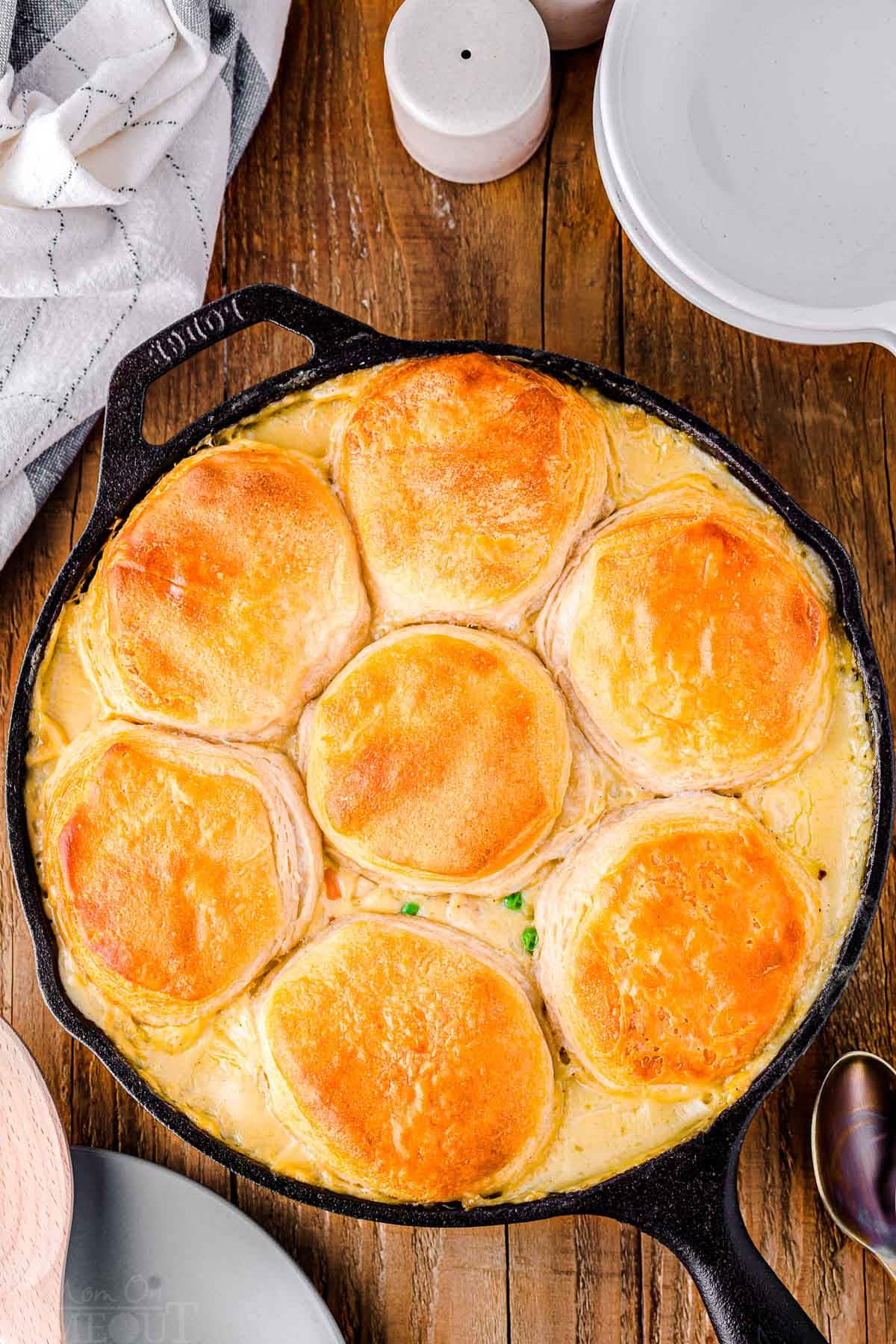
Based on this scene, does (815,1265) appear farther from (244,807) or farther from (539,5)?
(539,5)

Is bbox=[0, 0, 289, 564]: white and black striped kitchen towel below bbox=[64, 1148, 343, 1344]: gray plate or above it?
above

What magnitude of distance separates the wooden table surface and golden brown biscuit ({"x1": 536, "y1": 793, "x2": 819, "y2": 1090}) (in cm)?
61

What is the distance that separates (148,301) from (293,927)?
4.04 feet

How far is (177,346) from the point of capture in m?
1.96

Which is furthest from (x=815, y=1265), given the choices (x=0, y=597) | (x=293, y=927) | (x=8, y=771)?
(x=0, y=597)

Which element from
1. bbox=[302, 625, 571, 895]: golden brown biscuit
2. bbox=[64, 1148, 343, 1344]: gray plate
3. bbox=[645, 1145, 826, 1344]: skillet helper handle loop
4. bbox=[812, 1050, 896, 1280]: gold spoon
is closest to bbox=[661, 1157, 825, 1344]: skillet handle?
bbox=[645, 1145, 826, 1344]: skillet helper handle loop

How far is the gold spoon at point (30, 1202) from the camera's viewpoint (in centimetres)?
203

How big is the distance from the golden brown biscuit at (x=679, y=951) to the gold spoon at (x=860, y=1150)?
54cm

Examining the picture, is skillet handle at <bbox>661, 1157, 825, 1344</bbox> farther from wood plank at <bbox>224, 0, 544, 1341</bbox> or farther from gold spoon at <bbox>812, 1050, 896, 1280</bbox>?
wood plank at <bbox>224, 0, 544, 1341</bbox>

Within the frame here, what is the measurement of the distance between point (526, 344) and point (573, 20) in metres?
0.61

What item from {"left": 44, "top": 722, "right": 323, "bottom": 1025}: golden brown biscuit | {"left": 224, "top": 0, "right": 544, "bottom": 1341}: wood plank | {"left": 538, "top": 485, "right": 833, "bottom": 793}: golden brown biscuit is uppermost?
{"left": 224, "top": 0, "right": 544, "bottom": 1341}: wood plank

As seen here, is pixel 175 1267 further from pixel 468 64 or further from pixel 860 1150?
pixel 468 64

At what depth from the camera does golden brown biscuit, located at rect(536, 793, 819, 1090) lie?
1.71 meters

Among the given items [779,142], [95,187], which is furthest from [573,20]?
[95,187]
